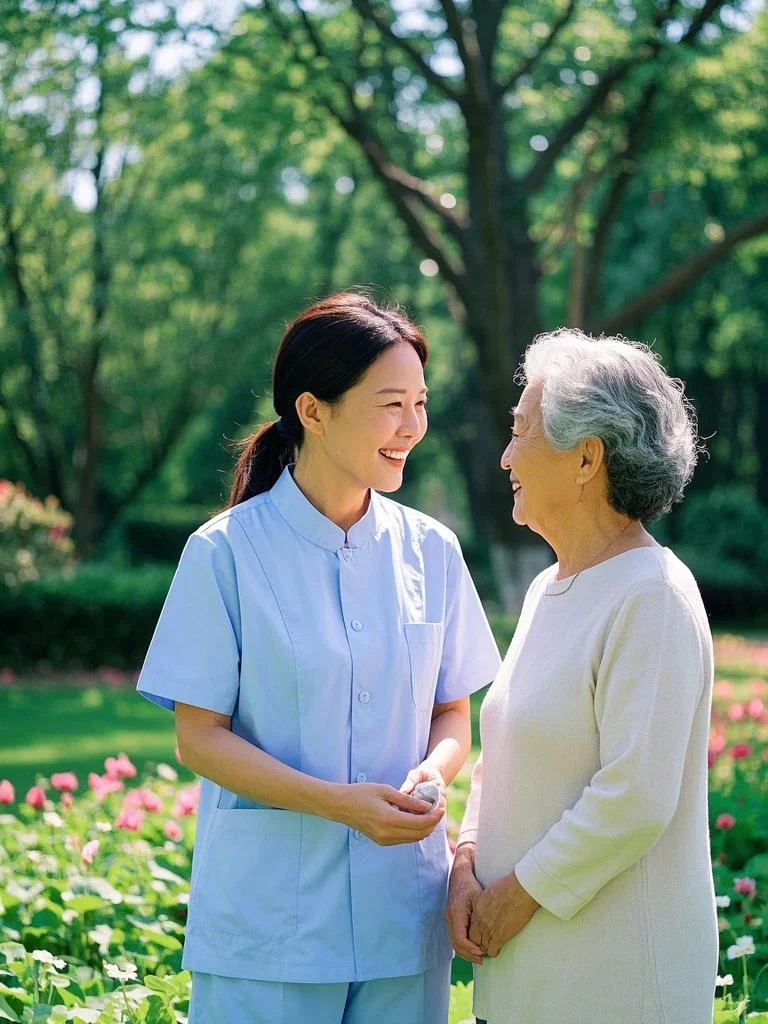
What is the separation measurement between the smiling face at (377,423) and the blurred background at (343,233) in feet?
Result: 2.33

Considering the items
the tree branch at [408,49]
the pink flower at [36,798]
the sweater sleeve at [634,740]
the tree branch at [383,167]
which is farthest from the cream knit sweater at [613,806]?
the tree branch at [383,167]

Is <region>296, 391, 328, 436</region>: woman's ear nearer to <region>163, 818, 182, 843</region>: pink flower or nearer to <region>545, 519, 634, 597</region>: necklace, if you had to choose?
<region>545, 519, 634, 597</region>: necklace

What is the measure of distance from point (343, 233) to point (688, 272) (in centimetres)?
1442

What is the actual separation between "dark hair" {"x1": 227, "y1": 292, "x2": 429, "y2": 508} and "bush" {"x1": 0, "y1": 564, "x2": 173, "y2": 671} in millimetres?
11282

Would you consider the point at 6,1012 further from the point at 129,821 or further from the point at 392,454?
the point at 392,454

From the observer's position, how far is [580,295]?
13.0 metres

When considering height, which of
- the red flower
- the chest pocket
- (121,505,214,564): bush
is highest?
(121,505,214,564): bush

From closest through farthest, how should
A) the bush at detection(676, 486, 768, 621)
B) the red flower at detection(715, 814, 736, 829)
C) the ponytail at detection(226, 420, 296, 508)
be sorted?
1. the ponytail at detection(226, 420, 296, 508)
2. the red flower at detection(715, 814, 736, 829)
3. the bush at detection(676, 486, 768, 621)

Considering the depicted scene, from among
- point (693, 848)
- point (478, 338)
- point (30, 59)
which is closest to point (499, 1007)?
point (693, 848)

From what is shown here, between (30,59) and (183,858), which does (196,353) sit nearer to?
(30,59)

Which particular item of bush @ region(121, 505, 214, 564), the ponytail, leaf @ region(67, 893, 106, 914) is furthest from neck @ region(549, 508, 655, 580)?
bush @ region(121, 505, 214, 564)

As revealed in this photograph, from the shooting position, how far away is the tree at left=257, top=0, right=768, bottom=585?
37.1ft

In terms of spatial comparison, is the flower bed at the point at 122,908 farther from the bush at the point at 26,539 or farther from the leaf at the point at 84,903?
the bush at the point at 26,539

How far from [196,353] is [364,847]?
795 inches
